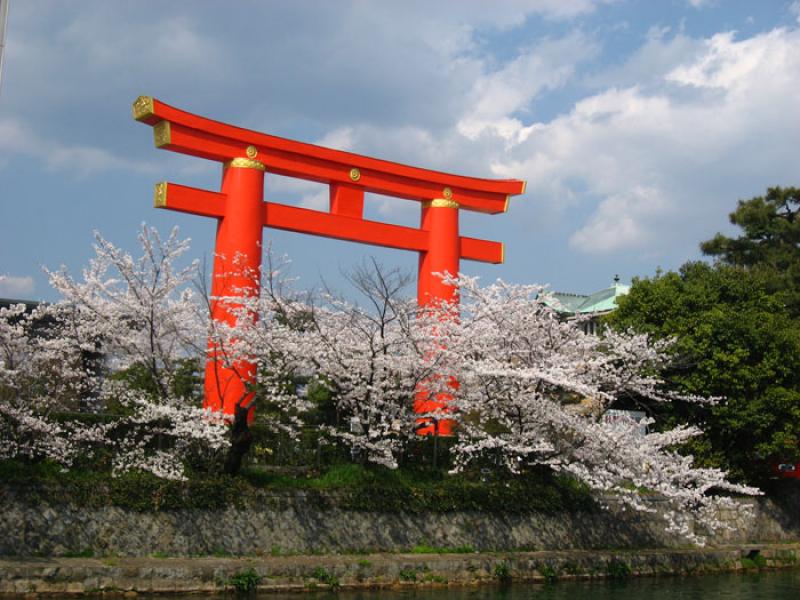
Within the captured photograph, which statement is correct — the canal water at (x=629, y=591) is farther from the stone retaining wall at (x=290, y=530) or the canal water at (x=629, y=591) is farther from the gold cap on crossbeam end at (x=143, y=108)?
the gold cap on crossbeam end at (x=143, y=108)

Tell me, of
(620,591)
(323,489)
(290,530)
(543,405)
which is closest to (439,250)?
(543,405)

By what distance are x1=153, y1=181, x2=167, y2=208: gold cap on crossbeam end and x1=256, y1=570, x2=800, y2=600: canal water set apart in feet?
33.8

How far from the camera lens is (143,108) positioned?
69.9 feet

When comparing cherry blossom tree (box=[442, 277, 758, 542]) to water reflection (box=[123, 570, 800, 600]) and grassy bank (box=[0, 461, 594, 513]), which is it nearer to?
grassy bank (box=[0, 461, 594, 513])

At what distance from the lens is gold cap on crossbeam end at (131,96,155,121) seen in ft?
69.5

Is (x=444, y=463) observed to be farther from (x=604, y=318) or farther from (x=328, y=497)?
(x=604, y=318)

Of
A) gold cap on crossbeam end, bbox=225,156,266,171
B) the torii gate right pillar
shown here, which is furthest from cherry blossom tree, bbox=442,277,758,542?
gold cap on crossbeam end, bbox=225,156,266,171

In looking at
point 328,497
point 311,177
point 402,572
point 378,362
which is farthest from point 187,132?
point 402,572

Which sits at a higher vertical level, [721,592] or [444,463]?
[444,463]

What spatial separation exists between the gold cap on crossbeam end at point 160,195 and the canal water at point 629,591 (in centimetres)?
1029

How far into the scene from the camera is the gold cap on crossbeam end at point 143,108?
69.5 ft

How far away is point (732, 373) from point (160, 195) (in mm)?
16674

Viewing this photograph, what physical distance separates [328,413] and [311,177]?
6780 mm

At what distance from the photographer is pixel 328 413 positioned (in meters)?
23.7
